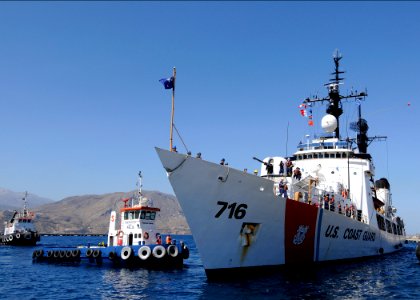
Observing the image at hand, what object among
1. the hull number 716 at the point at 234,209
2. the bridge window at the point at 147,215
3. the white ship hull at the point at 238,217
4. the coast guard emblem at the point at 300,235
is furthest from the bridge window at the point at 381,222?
the hull number 716 at the point at 234,209

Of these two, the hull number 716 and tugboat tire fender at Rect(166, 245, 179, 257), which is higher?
the hull number 716

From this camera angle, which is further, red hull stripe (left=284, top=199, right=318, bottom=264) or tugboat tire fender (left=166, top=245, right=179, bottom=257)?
tugboat tire fender (left=166, top=245, right=179, bottom=257)

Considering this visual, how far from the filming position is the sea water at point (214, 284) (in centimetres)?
1595

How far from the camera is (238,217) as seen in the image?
17641 millimetres

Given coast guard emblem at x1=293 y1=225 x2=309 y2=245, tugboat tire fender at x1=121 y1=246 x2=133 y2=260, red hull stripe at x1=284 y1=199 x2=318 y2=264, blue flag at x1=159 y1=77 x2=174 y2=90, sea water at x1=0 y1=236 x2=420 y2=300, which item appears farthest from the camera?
tugboat tire fender at x1=121 y1=246 x2=133 y2=260

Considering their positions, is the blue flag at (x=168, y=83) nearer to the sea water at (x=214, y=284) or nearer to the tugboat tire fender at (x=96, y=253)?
the sea water at (x=214, y=284)

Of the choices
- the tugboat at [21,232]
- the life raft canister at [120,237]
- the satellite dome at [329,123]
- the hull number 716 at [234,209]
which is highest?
the satellite dome at [329,123]

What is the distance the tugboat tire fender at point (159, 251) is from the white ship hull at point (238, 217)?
32.0 ft

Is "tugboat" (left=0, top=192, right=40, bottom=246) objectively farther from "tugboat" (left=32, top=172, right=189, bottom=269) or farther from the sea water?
the sea water

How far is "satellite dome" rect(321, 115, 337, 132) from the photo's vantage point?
1249 inches

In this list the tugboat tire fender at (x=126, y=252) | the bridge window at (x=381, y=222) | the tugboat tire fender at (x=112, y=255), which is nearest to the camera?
the tugboat tire fender at (x=126, y=252)

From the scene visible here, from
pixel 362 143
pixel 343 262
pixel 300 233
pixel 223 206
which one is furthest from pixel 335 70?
pixel 223 206

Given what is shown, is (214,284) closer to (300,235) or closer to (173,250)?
(300,235)

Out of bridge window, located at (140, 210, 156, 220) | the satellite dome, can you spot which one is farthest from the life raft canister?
the satellite dome
